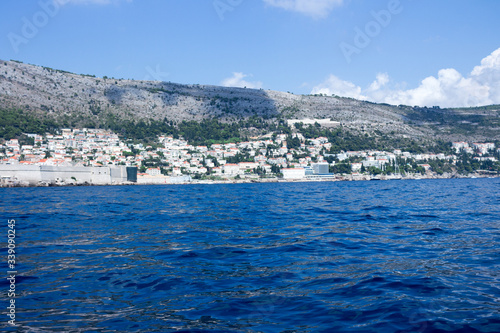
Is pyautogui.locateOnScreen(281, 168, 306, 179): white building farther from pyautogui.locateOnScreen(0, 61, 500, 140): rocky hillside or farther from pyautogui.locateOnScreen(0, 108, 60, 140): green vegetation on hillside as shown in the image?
Answer: pyautogui.locateOnScreen(0, 108, 60, 140): green vegetation on hillside

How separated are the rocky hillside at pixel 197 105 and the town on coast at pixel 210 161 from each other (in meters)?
16.3

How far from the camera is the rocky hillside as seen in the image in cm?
11631

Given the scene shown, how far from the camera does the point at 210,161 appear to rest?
102688mm

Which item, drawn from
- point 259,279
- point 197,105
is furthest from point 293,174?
point 259,279

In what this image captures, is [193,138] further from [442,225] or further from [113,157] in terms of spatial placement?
[442,225]

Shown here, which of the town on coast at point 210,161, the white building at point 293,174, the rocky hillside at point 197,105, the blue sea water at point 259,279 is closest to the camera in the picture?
the blue sea water at point 259,279

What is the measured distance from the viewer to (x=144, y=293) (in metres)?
5.71

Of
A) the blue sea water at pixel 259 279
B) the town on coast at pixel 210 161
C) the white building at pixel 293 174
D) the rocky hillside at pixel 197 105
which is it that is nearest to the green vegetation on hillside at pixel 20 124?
the town on coast at pixel 210 161

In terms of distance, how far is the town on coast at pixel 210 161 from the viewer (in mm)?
73562

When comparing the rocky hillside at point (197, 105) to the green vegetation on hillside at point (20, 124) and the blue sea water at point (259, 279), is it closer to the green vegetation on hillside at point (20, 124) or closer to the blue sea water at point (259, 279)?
the green vegetation on hillside at point (20, 124)

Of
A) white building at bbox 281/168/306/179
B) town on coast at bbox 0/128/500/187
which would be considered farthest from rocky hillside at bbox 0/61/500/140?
white building at bbox 281/168/306/179

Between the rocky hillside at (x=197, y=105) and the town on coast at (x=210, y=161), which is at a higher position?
the rocky hillside at (x=197, y=105)

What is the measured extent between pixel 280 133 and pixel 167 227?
128935 mm

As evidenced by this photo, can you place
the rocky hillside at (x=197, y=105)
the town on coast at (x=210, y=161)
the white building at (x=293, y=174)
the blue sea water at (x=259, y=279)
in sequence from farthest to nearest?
the rocky hillside at (x=197, y=105) < the white building at (x=293, y=174) < the town on coast at (x=210, y=161) < the blue sea water at (x=259, y=279)
